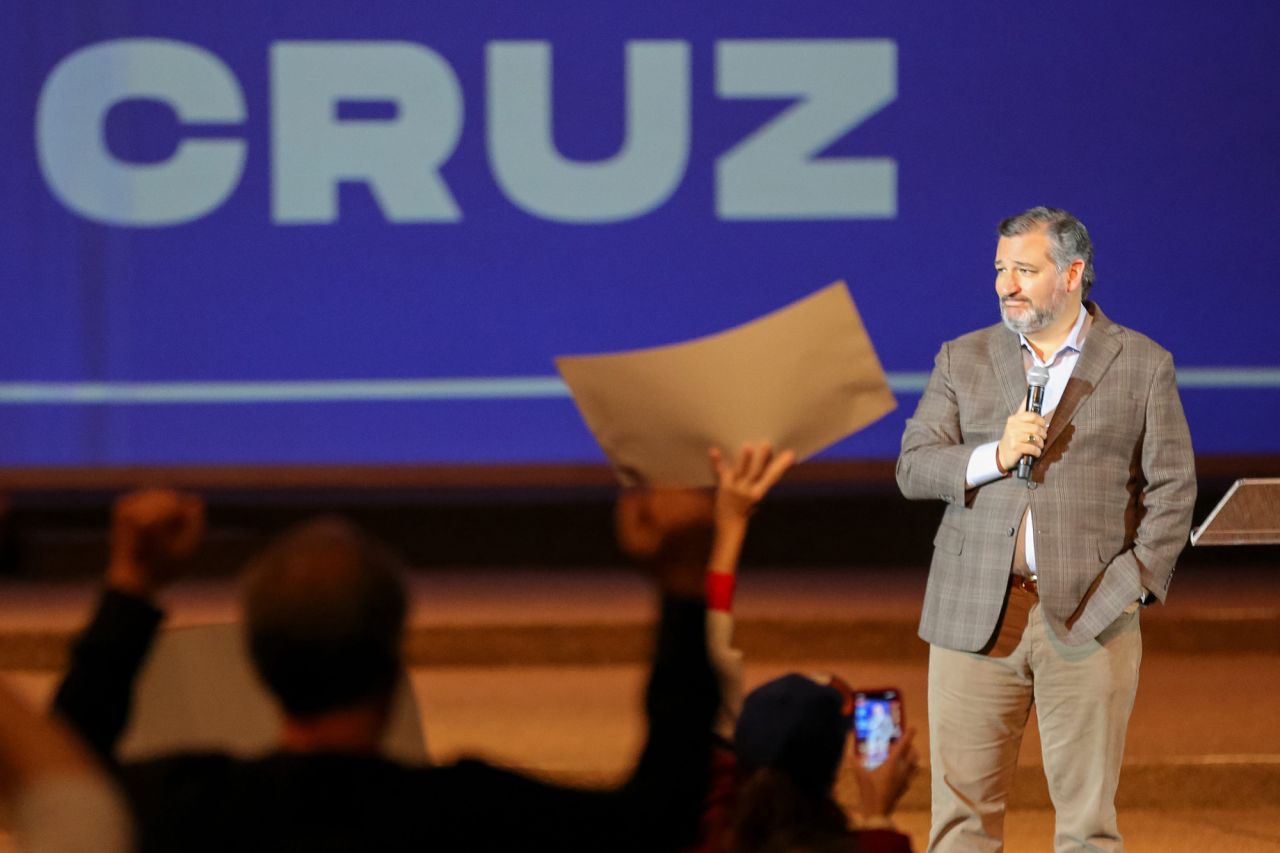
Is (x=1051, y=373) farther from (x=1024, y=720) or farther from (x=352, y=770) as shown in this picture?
(x=352, y=770)

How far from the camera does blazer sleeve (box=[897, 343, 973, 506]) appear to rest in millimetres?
2584

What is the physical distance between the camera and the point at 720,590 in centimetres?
153

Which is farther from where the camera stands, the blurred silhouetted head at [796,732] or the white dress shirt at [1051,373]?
the white dress shirt at [1051,373]

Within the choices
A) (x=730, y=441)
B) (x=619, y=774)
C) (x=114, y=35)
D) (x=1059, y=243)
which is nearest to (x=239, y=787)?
(x=730, y=441)

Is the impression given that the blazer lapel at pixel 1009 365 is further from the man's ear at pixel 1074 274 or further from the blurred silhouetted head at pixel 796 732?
the blurred silhouetted head at pixel 796 732

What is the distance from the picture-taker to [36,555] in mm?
5730

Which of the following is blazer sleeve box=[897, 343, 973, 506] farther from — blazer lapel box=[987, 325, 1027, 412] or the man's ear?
the man's ear

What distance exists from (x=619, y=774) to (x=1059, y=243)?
1.81m

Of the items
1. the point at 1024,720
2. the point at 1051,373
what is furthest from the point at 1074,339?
the point at 1024,720

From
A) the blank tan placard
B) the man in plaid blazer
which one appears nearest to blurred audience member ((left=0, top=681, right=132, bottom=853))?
the blank tan placard

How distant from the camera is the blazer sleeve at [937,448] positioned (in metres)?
2.58

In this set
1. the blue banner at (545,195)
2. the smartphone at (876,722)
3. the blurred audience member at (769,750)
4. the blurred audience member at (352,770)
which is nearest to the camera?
the blurred audience member at (352,770)

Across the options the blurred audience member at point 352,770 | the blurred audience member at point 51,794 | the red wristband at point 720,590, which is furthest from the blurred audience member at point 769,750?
the blurred audience member at point 51,794

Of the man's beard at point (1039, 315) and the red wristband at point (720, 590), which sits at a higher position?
the man's beard at point (1039, 315)
